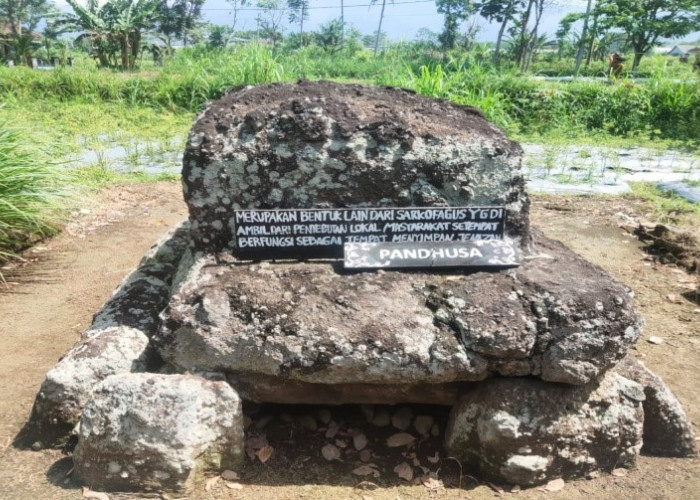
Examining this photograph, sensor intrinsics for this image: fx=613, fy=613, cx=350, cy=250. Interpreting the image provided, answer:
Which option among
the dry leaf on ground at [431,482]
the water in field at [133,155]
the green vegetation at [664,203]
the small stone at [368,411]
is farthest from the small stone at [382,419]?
the water in field at [133,155]

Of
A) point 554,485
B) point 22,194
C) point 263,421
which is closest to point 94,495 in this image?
point 263,421

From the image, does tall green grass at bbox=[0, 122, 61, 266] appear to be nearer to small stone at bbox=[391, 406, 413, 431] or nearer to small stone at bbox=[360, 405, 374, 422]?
small stone at bbox=[360, 405, 374, 422]

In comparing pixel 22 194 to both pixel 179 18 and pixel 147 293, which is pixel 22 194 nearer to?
pixel 147 293

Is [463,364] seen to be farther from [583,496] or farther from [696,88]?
[696,88]

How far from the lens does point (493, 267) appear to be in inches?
101

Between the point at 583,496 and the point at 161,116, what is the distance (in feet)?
28.3

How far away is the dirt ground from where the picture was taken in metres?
2.28

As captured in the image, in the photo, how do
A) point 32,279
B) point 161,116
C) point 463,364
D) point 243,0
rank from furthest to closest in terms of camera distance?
point 243,0 < point 161,116 < point 32,279 < point 463,364

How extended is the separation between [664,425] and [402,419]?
1.07 meters

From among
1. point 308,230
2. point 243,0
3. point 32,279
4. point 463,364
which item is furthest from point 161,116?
point 243,0

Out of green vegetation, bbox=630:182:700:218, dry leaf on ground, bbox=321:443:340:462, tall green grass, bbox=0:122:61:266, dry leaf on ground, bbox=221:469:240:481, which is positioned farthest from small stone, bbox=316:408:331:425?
green vegetation, bbox=630:182:700:218

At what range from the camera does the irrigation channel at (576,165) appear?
623cm

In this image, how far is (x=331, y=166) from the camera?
2707 millimetres

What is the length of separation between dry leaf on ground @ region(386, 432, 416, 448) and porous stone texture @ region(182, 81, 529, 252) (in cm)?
99
